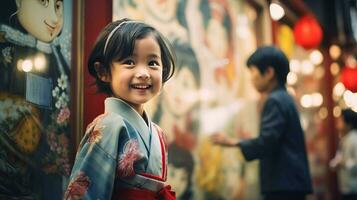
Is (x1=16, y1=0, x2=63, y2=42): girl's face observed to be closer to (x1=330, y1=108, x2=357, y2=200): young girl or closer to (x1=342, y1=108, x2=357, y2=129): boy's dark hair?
(x1=330, y1=108, x2=357, y2=200): young girl

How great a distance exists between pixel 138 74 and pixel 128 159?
→ 0.51 metres

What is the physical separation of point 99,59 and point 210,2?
3.31 m

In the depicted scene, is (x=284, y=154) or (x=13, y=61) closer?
(x=13, y=61)

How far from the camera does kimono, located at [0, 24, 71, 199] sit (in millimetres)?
3055

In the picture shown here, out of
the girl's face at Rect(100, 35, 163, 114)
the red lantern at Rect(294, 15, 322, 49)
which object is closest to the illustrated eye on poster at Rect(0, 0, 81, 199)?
the girl's face at Rect(100, 35, 163, 114)

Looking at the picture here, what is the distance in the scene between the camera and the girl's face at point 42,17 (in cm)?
326

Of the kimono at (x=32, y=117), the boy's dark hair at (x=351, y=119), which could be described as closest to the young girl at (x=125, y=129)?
the kimono at (x=32, y=117)

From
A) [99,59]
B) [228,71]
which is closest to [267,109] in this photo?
[228,71]

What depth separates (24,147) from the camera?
125 inches

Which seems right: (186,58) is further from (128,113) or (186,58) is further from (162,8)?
(128,113)

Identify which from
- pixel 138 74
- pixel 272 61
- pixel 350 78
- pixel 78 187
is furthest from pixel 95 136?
pixel 350 78

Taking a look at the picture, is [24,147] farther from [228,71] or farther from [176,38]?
[228,71]

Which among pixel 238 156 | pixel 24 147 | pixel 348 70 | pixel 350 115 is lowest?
pixel 24 147

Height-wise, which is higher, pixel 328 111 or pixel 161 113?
pixel 328 111
